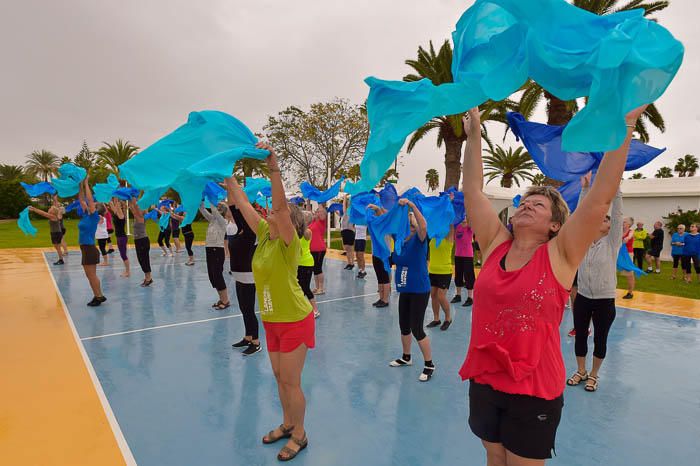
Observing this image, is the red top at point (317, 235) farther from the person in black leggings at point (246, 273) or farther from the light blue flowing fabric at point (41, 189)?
the light blue flowing fabric at point (41, 189)

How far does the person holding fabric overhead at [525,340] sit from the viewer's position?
1.85 meters

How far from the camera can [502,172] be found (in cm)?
3297

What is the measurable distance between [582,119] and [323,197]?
8192 millimetres

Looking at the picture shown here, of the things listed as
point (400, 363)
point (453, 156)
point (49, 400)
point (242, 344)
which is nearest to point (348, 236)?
point (242, 344)

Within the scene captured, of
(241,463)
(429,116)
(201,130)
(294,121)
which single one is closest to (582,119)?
(429,116)

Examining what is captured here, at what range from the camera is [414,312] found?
16.3 feet

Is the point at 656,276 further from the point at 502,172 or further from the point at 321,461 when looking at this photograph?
the point at 502,172

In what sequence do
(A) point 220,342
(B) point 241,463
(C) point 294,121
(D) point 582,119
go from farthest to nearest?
(C) point 294,121 → (A) point 220,342 → (B) point 241,463 → (D) point 582,119

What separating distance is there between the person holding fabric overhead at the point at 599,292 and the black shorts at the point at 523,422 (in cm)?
317

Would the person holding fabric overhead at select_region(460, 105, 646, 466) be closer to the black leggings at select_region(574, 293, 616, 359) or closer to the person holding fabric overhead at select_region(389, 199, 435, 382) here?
the person holding fabric overhead at select_region(389, 199, 435, 382)

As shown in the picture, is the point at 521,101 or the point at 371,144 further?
the point at 521,101

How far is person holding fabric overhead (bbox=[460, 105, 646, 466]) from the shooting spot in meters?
1.85

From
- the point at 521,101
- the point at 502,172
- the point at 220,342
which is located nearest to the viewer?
the point at 220,342

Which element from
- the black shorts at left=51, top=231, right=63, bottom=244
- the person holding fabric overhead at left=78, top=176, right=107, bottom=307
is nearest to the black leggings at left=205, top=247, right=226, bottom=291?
the person holding fabric overhead at left=78, top=176, right=107, bottom=307
